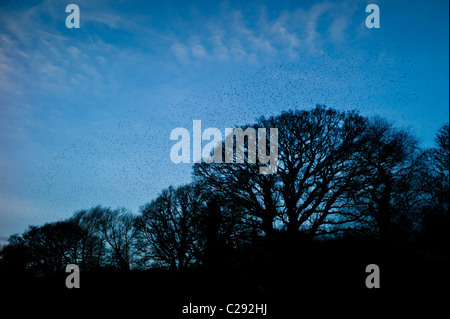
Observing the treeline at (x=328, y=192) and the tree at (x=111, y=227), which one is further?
the tree at (x=111, y=227)

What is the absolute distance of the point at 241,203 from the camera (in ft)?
65.4

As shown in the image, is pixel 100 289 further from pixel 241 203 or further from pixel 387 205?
pixel 387 205

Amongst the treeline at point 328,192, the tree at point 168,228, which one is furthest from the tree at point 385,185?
the tree at point 168,228

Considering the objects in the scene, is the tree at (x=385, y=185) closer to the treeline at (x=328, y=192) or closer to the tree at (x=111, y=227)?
the treeline at (x=328, y=192)

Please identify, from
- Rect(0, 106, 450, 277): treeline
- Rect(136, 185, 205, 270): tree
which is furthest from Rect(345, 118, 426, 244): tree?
Rect(136, 185, 205, 270): tree

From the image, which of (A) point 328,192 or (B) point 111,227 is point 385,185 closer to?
(A) point 328,192

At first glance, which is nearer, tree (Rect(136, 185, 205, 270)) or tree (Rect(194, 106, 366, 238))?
tree (Rect(194, 106, 366, 238))

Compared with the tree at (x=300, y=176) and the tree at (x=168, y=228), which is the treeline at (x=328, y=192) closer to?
the tree at (x=300, y=176)

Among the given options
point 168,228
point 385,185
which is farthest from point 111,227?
point 385,185

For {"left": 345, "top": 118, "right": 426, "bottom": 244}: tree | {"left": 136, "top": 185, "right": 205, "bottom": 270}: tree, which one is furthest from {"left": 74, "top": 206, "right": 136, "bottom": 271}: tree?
{"left": 345, "top": 118, "right": 426, "bottom": 244}: tree

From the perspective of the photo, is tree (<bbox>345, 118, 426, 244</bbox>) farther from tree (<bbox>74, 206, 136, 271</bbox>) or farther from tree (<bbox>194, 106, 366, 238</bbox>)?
tree (<bbox>74, 206, 136, 271</bbox>)

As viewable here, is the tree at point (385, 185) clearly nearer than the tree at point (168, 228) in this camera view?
Yes
